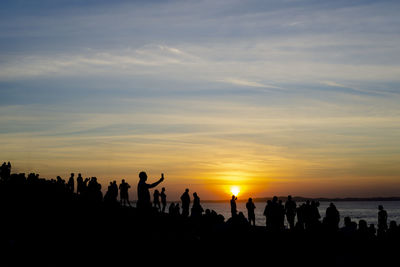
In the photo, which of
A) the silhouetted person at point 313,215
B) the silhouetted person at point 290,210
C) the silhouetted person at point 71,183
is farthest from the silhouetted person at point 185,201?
the silhouetted person at point 71,183

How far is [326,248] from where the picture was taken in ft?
68.1

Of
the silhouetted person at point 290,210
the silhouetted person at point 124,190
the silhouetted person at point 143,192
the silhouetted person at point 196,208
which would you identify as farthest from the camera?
the silhouetted person at point 124,190

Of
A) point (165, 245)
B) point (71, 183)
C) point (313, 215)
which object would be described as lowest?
point (165, 245)

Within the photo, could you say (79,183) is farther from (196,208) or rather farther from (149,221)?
(149,221)

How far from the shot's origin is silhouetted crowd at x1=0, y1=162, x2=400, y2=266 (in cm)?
1966

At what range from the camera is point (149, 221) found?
16.8 metres

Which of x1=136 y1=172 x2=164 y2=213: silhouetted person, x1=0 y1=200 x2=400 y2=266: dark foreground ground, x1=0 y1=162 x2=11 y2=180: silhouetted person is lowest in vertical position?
x1=0 y1=200 x2=400 y2=266: dark foreground ground

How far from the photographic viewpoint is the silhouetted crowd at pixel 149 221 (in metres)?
19.7

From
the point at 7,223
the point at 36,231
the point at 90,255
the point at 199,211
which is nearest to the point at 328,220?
the point at 199,211

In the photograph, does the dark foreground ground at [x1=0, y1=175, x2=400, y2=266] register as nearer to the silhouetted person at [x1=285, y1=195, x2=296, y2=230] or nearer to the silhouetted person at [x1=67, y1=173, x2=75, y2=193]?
the silhouetted person at [x1=285, y1=195, x2=296, y2=230]

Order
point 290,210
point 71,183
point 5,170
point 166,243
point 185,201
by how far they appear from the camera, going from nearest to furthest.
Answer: point 166,243
point 290,210
point 185,201
point 71,183
point 5,170

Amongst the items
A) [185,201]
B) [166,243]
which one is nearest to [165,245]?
[166,243]

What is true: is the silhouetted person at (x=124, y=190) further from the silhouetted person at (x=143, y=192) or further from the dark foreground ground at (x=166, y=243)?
the silhouetted person at (x=143, y=192)

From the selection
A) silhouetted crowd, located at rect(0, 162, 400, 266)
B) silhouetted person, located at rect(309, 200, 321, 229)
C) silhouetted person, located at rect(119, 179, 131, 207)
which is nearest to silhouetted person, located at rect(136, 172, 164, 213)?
silhouetted crowd, located at rect(0, 162, 400, 266)
